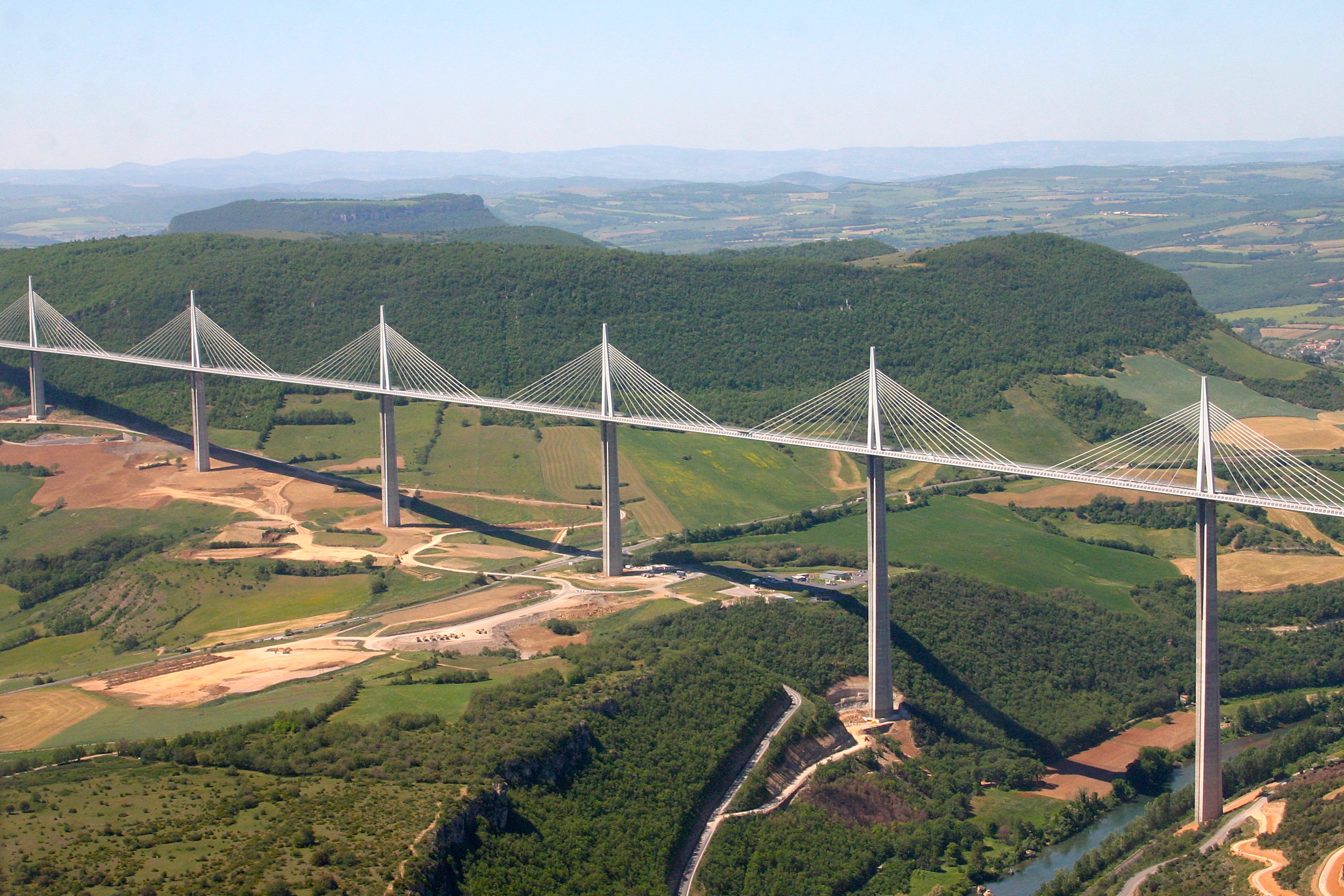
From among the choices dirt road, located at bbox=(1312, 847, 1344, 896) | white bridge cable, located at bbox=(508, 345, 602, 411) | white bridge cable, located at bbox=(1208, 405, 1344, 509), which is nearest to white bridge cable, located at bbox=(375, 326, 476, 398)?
white bridge cable, located at bbox=(508, 345, 602, 411)

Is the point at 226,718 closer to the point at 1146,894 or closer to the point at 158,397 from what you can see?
the point at 1146,894

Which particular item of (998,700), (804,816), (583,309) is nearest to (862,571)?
(998,700)

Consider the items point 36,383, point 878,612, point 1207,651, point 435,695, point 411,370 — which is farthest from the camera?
point 36,383

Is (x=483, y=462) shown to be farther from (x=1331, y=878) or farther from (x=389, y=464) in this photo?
(x=1331, y=878)

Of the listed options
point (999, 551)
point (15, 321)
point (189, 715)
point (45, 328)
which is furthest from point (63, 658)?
point (15, 321)

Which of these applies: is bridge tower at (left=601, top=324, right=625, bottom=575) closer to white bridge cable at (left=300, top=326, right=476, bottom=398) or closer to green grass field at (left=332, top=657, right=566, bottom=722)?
white bridge cable at (left=300, top=326, right=476, bottom=398)

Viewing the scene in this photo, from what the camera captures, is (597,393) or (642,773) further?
(597,393)
